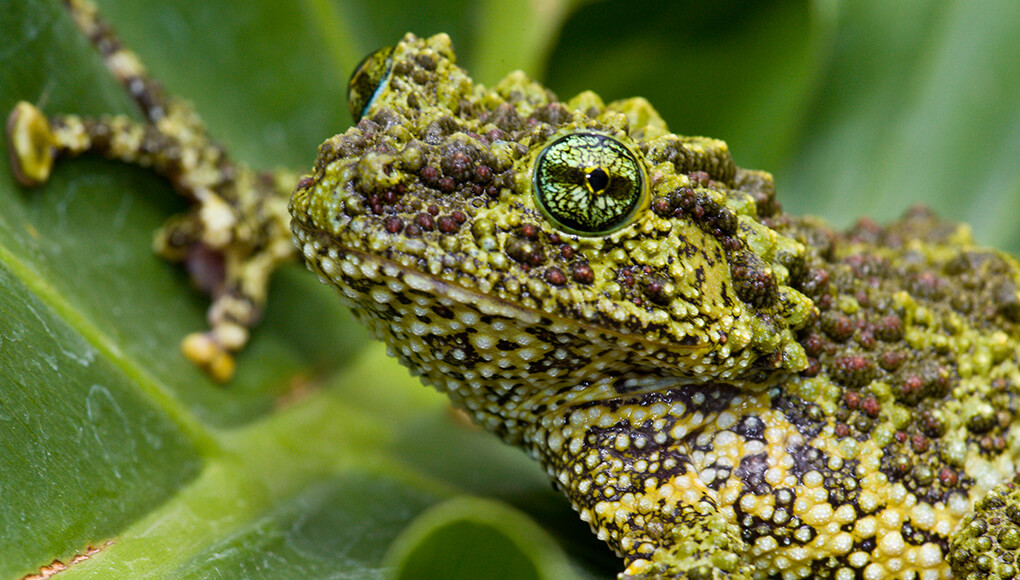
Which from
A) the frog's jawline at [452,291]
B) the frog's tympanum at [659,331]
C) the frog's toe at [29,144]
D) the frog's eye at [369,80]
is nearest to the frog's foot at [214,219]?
the frog's toe at [29,144]

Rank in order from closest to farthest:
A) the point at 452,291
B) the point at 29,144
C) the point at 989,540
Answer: the point at 452,291 → the point at 989,540 → the point at 29,144

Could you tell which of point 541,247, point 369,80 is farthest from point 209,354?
point 541,247

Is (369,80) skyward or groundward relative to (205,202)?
skyward

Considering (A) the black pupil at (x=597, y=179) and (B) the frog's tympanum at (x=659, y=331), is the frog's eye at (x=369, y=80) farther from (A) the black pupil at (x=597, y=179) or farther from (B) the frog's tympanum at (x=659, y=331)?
(A) the black pupil at (x=597, y=179)

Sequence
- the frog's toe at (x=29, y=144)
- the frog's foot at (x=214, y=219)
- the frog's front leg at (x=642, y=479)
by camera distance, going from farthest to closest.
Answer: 1. the frog's foot at (x=214, y=219)
2. the frog's toe at (x=29, y=144)
3. the frog's front leg at (x=642, y=479)

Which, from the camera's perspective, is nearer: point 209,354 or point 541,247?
point 541,247

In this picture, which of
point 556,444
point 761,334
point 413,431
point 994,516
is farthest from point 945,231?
point 413,431

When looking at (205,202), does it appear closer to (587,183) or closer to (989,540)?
(587,183)
